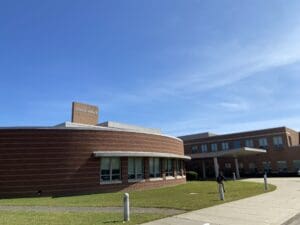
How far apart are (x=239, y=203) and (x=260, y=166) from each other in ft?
163

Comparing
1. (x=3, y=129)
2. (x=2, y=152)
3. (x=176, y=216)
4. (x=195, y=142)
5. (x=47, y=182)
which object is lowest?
(x=176, y=216)

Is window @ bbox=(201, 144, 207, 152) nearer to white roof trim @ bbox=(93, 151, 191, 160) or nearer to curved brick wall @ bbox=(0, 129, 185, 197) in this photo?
white roof trim @ bbox=(93, 151, 191, 160)

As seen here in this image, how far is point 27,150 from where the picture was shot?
914 inches

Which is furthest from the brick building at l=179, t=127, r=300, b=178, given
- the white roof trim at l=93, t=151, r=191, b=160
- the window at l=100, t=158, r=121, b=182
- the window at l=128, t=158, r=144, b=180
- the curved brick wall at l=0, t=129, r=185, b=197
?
the curved brick wall at l=0, t=129, r=185, b=197

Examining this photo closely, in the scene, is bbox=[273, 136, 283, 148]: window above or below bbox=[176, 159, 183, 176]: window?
above

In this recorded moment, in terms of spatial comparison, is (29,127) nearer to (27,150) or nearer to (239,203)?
(27,150)

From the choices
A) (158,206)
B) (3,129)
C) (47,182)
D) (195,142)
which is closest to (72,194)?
(47,182)

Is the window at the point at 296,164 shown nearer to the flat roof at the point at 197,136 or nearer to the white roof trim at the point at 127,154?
the flat roof at the point at 197,136

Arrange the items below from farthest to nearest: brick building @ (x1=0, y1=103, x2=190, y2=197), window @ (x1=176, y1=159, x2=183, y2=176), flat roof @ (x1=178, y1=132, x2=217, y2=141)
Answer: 1. flat roof @ (x1=178, y1=132, x2=217, y2=141)
2. window @ (x1=176, y1=159, x2=183, y2=176)
3. brick building @ (x1=0, y1=103, x2=190, y2=197)

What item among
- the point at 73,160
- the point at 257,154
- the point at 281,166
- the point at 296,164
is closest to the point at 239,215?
the point at 73,160

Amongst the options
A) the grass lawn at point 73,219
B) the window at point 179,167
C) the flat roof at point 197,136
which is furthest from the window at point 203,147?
the grass lawn at point 73,219

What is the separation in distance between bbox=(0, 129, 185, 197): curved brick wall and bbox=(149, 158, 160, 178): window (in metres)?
4.34

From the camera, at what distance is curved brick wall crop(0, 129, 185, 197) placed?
74.7 ft

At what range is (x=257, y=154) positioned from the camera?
63094 millimetres
